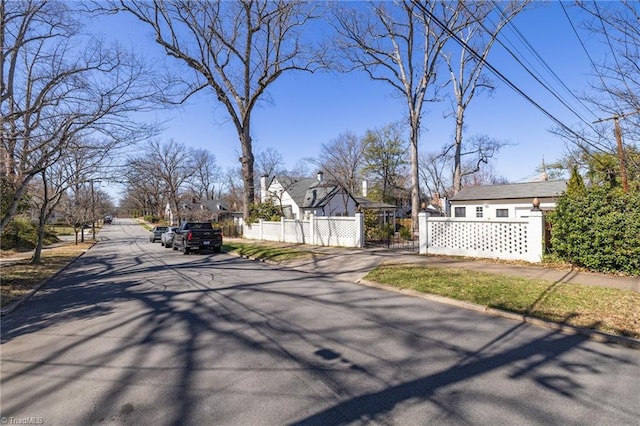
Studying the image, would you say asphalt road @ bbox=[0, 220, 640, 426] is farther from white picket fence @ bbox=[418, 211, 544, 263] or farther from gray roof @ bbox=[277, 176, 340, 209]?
gray roof @ bbox=[277, 176, 340, 209]

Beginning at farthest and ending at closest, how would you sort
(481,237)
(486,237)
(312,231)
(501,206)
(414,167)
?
(501,206)
(414,167)
(312,231)
(481,237)
(486,237)

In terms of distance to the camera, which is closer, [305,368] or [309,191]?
[305,368]

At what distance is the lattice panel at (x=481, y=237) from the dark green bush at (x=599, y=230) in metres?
0.96

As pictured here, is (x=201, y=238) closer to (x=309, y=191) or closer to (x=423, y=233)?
(x=423, y=233)

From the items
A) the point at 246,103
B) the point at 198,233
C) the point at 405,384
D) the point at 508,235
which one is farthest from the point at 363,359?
the point at 246,103

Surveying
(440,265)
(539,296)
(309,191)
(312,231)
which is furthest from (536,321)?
(309,191)

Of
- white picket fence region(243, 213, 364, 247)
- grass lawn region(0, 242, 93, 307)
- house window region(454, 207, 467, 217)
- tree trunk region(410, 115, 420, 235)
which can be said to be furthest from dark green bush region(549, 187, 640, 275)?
house window region(454, 207, 467, 217)

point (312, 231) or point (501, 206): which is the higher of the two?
point (501, 206)

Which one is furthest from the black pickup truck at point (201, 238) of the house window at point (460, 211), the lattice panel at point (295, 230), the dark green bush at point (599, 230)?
the house window at point (460, 211)

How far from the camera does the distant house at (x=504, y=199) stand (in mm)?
26375

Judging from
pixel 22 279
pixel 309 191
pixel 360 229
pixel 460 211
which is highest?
pixel 309 191

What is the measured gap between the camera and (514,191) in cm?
2842

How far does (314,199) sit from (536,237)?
24376 millimetres

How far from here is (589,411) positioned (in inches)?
118
